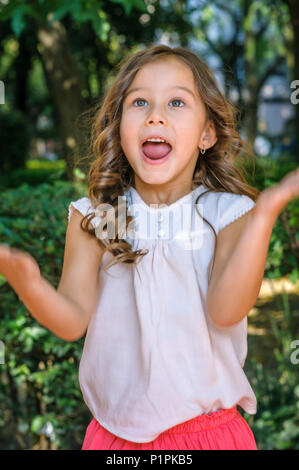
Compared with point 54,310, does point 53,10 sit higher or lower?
higher

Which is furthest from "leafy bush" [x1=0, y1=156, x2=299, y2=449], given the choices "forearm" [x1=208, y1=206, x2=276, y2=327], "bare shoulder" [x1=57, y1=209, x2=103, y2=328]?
"forearm" [x1=208, y1=206, x2=276, y2=327]

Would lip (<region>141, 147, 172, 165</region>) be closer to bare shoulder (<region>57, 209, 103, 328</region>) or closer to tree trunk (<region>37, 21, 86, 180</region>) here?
bare shoulder (<region>57, 209, 103, 328</region>)

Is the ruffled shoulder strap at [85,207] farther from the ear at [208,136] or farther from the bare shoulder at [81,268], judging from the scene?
the ear at [208,136]

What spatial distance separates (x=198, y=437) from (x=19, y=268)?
2.19ft

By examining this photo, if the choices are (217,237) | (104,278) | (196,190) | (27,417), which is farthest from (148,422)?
(27,417)

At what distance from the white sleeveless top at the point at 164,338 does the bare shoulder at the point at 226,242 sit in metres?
0.02

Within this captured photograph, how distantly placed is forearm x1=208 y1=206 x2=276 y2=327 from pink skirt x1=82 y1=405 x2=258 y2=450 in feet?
0.95

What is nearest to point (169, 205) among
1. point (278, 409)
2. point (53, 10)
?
point (278, 409)

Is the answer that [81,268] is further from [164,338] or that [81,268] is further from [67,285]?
[164,338]

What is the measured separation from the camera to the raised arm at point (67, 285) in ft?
4.32

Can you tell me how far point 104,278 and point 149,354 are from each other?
0.27 metres

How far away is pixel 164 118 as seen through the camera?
5.11 ft

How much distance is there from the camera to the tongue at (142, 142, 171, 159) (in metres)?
1.58
